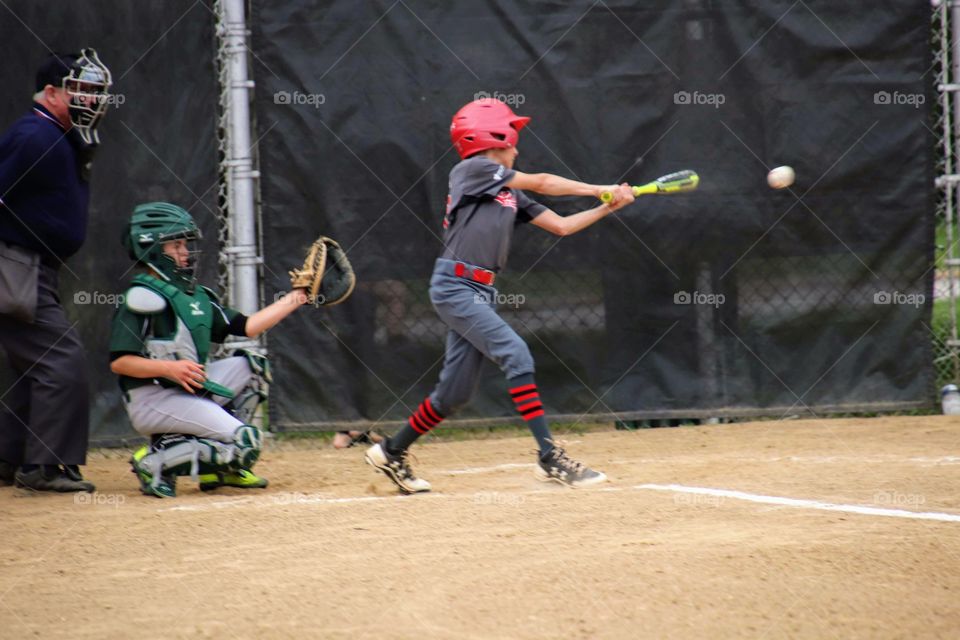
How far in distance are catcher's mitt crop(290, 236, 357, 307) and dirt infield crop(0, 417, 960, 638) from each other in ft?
3.29

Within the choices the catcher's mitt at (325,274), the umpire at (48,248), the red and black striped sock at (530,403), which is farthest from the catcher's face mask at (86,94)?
the red and black striped sock at (530,403)

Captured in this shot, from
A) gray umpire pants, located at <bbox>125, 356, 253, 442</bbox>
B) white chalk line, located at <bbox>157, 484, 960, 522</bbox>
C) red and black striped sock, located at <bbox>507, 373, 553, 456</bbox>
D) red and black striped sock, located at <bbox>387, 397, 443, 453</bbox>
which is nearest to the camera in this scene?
white chalk line, located at <bbox>157, 484, 960, 522</bbox>

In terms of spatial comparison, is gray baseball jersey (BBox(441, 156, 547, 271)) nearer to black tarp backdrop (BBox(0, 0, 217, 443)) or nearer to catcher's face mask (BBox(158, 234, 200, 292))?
catcher's face mask (BBox(158, 234, 200, 292))

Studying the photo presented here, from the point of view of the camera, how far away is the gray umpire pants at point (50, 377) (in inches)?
237

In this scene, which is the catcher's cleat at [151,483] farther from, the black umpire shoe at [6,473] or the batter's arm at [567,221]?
the batter's arm at [567,221]

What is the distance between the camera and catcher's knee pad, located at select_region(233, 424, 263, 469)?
583 centimetres

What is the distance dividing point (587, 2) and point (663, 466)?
3.05 metres

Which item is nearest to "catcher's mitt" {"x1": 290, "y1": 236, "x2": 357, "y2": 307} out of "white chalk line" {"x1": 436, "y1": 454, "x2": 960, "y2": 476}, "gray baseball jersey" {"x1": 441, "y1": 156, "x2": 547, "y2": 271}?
"gray baseball jersey" {"x1": 441, "y1": 156, "x2": 547, "y2": 271}

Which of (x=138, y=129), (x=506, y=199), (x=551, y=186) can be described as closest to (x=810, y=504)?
(x=551, y=186)

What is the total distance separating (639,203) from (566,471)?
2499 mm

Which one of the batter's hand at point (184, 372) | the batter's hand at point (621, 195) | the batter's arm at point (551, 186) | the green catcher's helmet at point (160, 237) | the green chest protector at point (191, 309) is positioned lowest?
the batter's hand at point (184, 372)

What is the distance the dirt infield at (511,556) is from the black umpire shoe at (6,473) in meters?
0.21

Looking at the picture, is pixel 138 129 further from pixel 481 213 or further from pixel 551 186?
pixel 551 186

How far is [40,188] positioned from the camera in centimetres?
604
